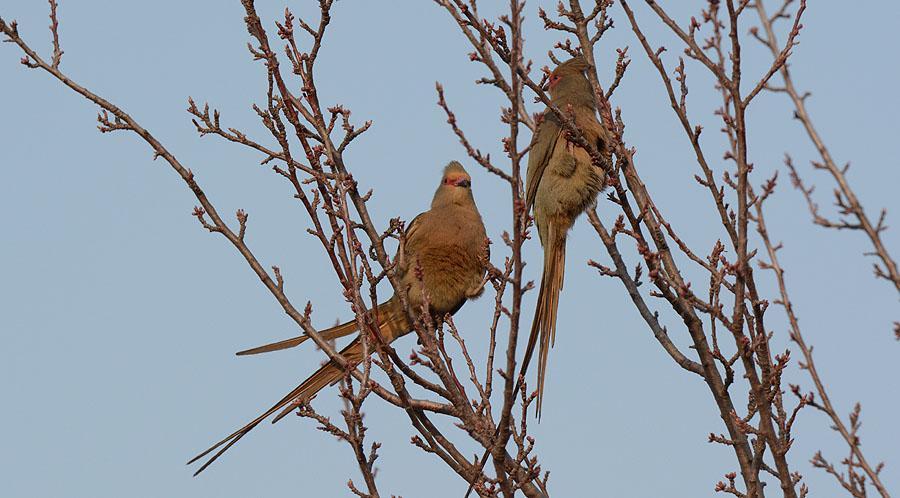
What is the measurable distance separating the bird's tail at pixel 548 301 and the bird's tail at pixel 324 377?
0.79 metres

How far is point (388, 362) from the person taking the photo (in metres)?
3.96

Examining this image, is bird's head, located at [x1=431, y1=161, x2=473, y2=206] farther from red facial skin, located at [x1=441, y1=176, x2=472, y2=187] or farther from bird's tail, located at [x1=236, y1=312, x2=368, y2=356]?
bird's tail, located at [x1=236, y1=312, x2=368, y2=356]

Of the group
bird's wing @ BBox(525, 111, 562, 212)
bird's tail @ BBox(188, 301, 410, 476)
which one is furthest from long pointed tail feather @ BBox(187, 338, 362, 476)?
bird's wing @ BBox(525, 111, 562, 212)

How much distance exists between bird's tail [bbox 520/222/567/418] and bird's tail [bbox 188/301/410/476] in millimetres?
793

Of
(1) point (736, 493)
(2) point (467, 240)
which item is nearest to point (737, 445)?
(1) point (736, 493)

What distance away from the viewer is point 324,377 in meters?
4.84

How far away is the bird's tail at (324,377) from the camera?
3908 millimetres

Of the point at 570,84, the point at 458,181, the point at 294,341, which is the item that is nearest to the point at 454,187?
the point at 458,181

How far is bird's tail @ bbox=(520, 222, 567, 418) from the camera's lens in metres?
4.96

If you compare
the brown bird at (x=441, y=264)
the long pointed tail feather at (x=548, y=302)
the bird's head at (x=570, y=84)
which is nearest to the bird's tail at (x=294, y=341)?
the brown bird at (x=441, y=264)

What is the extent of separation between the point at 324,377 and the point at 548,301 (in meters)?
1.46

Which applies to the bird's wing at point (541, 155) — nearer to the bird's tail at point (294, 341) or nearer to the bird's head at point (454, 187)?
the bird's head at point (454, 187)

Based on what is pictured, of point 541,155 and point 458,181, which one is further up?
point 458,181

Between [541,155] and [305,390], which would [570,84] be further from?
[305,390]
